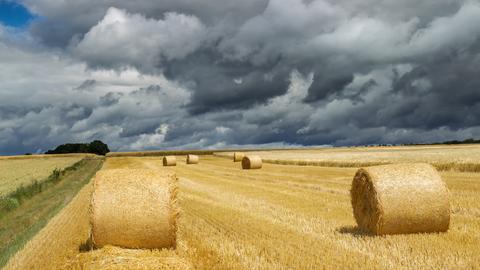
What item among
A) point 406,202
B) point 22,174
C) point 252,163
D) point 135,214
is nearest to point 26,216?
point 135,214

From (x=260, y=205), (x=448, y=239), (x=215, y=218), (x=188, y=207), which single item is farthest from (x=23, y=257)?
(x=448, y=239)

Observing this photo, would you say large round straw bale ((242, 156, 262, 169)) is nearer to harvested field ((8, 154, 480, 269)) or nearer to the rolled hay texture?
harvested field ((8, 154, 480, 269))

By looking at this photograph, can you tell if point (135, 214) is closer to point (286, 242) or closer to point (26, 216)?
point (286, 242)

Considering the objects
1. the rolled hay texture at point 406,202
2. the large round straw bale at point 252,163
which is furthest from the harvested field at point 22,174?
the rolled hay texture at point 406,202

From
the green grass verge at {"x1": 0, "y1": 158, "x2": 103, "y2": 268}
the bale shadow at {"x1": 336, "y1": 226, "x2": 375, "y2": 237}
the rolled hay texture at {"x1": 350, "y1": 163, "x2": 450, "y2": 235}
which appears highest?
the rolled hay texture at {"x1": 350, "y1": 163, "x2": 450, "y2": 235}

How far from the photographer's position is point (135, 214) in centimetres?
961

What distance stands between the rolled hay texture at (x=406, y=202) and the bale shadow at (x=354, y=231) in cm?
14

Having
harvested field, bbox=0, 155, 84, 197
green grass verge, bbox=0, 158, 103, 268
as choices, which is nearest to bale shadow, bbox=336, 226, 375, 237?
green grass verge, bbox=0, 158, 103, 268

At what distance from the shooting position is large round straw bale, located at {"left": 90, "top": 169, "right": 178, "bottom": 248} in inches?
375

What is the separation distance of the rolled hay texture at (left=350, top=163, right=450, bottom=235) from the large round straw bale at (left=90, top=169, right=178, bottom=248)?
12.7 feet

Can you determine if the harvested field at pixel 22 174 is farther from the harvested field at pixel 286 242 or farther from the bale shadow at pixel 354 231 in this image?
the bale shadow at pixel 354 231

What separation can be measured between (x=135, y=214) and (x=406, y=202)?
16.9 feet

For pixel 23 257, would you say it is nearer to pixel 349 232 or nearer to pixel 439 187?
pixel 349 232

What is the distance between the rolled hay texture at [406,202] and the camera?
32.2 feet
